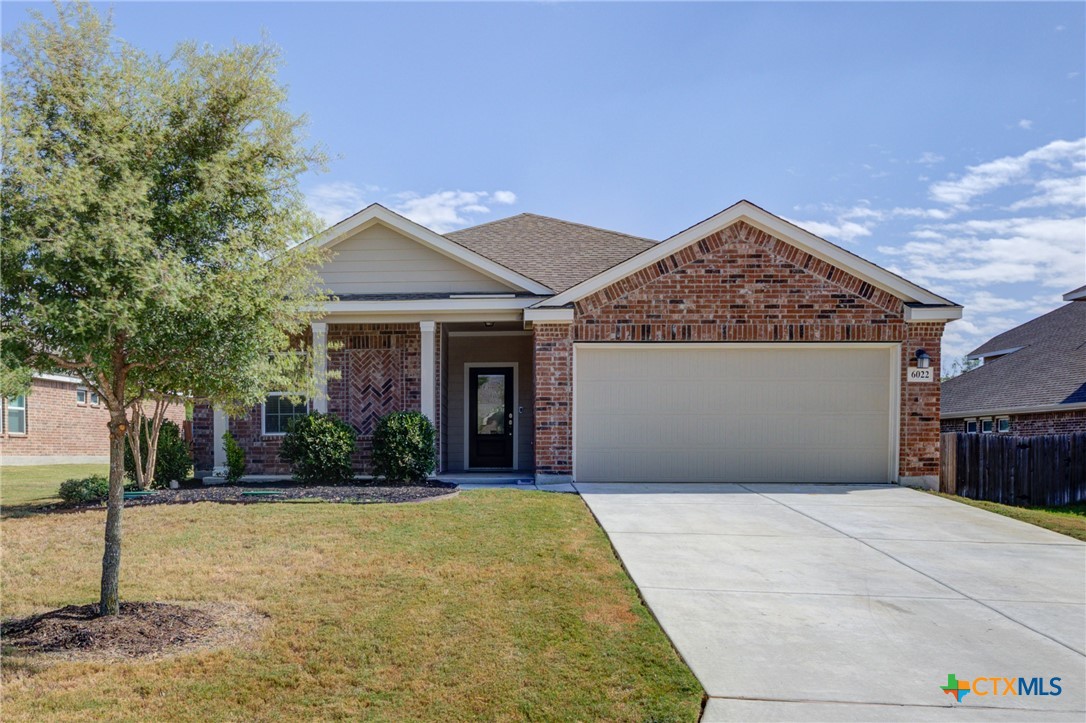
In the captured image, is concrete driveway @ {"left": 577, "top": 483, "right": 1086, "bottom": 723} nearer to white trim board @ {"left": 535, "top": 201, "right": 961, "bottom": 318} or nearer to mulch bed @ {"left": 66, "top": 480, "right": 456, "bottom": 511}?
mulch bed @ {"left": 66, "top": 480, "right": 456, "bottom": 511}

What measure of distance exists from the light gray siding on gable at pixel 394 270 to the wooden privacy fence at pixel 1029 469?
32.3 feet

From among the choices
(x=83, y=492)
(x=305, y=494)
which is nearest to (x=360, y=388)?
(x=305, y=494)

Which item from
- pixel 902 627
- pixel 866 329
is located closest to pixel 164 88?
pixel 902 627

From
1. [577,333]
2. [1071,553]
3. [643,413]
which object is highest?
[577,333]

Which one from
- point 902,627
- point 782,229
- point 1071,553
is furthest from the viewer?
point 782,229

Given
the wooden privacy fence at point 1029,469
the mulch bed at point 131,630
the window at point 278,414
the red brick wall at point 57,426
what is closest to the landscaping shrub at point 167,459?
the window at point 278,414

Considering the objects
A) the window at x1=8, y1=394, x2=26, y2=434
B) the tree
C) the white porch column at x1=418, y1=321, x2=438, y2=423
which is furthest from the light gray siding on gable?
the window at x1=8, y1=394, x2=26, y2=434

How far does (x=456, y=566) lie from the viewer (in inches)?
265

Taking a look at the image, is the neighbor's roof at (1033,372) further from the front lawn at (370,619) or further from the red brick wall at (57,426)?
the red brick wall at (57,426)

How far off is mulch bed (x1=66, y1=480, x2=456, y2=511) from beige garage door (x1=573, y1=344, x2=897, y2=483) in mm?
2973

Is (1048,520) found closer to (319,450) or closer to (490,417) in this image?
(490,417)

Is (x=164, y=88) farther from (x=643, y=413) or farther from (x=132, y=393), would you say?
(x=643, y=413)

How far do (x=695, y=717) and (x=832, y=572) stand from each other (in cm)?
345

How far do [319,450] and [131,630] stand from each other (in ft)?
23.1
